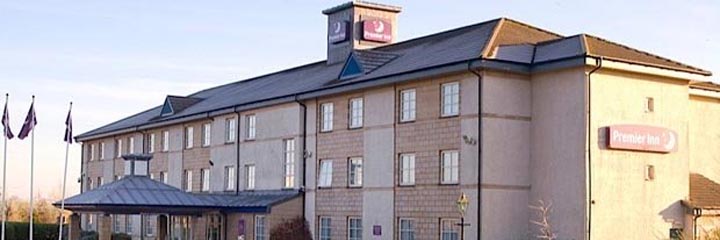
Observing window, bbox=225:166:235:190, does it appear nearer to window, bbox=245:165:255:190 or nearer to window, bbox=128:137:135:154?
window, bbox=245:165:255:190

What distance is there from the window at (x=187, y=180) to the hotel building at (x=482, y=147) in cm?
761

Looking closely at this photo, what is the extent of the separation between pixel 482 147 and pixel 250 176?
1629 centimetres

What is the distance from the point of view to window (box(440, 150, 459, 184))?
114 feet

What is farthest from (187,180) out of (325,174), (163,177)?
(325,174)

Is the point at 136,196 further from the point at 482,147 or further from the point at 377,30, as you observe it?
the point at 482,147

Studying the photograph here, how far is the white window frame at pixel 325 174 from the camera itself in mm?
41344

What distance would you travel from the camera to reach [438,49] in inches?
1518

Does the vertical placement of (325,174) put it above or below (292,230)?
above

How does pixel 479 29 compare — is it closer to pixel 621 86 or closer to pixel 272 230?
pixel 621 86

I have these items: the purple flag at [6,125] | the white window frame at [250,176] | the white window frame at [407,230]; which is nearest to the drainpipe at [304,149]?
the white window frame at [250,176]

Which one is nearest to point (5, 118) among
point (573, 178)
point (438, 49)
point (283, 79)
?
point (283, 79)

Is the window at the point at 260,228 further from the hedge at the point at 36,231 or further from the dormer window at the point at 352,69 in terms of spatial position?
the hedge at the point at 36,231

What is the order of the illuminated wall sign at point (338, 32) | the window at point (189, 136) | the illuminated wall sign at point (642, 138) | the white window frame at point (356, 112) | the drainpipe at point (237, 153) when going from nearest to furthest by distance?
the illuminated wall sign at point (642, 138) < the white window frame at point (356, 112) < the drainpipe at point (237, 153) < the illuminated wall sign at point (338, 32) < the window at point (189, 136)

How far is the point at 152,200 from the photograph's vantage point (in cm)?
4334
